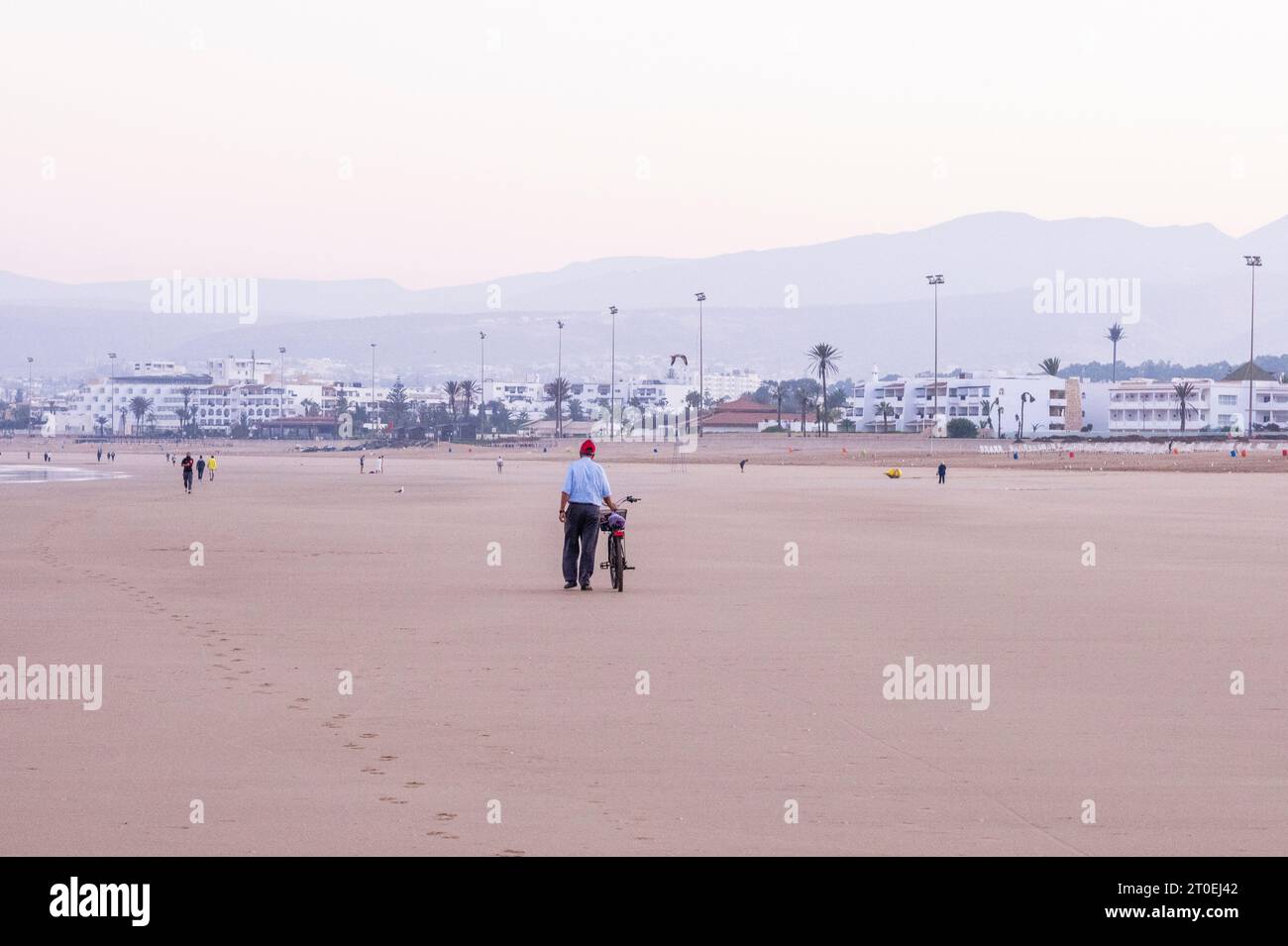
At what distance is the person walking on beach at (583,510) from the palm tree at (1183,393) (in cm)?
13136

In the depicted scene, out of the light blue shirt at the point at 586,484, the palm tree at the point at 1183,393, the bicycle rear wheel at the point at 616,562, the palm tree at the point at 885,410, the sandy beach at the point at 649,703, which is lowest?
the sandy beach at the point at 649,703

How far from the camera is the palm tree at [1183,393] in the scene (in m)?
140

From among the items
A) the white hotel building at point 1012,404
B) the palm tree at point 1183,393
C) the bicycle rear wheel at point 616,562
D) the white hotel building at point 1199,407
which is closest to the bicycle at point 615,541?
the bicycle rear wheel at point 616,562

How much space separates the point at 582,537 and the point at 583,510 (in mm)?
704

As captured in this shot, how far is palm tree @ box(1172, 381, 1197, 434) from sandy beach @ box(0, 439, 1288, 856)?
397 ft

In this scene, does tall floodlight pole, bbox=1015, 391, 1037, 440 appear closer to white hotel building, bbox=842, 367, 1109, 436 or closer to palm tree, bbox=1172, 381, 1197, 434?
white hotel building, bbox=842, 367, 1109, 436

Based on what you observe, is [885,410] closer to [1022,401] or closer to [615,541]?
[1022,401]

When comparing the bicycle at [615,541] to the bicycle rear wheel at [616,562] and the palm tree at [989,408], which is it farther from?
the palm tree at [989,408]

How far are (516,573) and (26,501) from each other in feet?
93.2

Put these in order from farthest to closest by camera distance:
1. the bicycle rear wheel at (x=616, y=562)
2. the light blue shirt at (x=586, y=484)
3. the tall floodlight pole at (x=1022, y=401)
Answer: the tall floodlight pole at (x=1022, y=401) < the bicycle rear wheel at (x=616, y=562) < the light blue shirt at (x=586, y=484)

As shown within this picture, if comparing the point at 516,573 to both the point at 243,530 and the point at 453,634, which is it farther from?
the point at 243,530

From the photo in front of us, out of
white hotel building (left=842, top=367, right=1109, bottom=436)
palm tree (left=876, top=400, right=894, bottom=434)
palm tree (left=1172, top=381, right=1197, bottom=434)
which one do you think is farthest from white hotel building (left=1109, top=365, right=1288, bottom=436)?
palm tree (left=876, top=400, right=894, bottom=434)

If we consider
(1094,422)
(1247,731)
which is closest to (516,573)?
(1247,731)

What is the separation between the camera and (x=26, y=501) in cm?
4319
